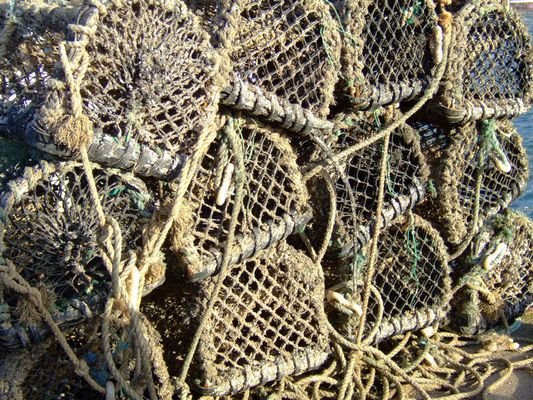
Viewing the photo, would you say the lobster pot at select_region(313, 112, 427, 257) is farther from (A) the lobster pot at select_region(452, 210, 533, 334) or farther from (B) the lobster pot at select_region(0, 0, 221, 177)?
(B) the lobster pot at select_region(0, 0, 221, 177)

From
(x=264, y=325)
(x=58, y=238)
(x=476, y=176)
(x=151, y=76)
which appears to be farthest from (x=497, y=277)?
(x=58, y=238)

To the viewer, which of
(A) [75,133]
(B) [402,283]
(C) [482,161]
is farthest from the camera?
(C) [482,161]

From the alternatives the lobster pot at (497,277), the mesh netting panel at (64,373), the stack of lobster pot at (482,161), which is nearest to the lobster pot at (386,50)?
the stack of lobster pot at (482,161)

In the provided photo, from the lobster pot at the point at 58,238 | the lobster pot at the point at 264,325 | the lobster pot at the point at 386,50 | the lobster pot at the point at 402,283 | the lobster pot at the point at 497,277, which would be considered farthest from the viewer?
the lobster pot at the point at 497,277

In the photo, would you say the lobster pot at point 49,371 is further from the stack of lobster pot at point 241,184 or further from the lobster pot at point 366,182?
the lobster pot at point 366,182

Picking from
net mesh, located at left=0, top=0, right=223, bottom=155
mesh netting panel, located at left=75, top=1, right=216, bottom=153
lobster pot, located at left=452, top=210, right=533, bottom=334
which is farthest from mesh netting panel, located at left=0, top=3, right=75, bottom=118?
lobster pot, located at left=452, top=210, right=533, bottom=334

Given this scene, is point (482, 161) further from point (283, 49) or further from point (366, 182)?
point (283, 49)
